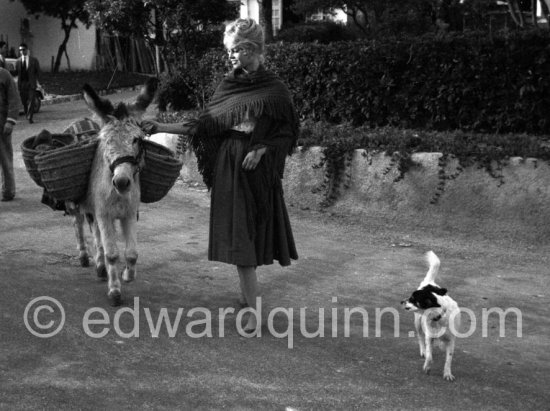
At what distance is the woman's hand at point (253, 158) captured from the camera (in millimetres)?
6508

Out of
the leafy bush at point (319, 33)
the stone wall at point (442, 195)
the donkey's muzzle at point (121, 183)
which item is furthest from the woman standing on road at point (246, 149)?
the leafy bush at point (319, 33)

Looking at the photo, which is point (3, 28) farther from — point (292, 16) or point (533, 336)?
point (533, 336)

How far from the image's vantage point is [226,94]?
6.64 metres

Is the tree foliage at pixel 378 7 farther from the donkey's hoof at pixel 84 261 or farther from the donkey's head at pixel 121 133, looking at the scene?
the donkey's head at pixel 121 133

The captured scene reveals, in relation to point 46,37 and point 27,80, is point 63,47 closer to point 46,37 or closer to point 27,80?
point 46,37

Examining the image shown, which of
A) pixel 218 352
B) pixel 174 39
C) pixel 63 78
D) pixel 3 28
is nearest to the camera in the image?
pixel 218 352

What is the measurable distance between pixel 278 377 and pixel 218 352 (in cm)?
59

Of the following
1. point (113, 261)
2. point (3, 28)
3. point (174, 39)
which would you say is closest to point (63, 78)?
point (3, 28)

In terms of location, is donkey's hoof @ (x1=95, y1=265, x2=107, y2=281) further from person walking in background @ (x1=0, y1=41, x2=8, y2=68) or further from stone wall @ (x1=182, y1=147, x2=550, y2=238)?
person walking in background @ (x1=0, y1=41, x2=8, y2=68)

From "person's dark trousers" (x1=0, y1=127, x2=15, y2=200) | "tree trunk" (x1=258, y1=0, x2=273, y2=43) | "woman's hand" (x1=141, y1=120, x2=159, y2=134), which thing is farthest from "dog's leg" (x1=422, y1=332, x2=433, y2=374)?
"tree trunk" (x1=258, y1=0, x2=273, y2=43)

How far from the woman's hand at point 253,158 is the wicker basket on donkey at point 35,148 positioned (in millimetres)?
2043

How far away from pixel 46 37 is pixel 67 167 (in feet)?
107

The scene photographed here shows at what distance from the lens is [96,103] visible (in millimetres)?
6914

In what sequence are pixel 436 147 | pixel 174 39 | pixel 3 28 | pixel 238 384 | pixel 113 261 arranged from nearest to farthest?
1. pixel 238 384
2. pixel 113 261
3. pixel 436 147
4. pixel 174 39
5. pixel 3 28
